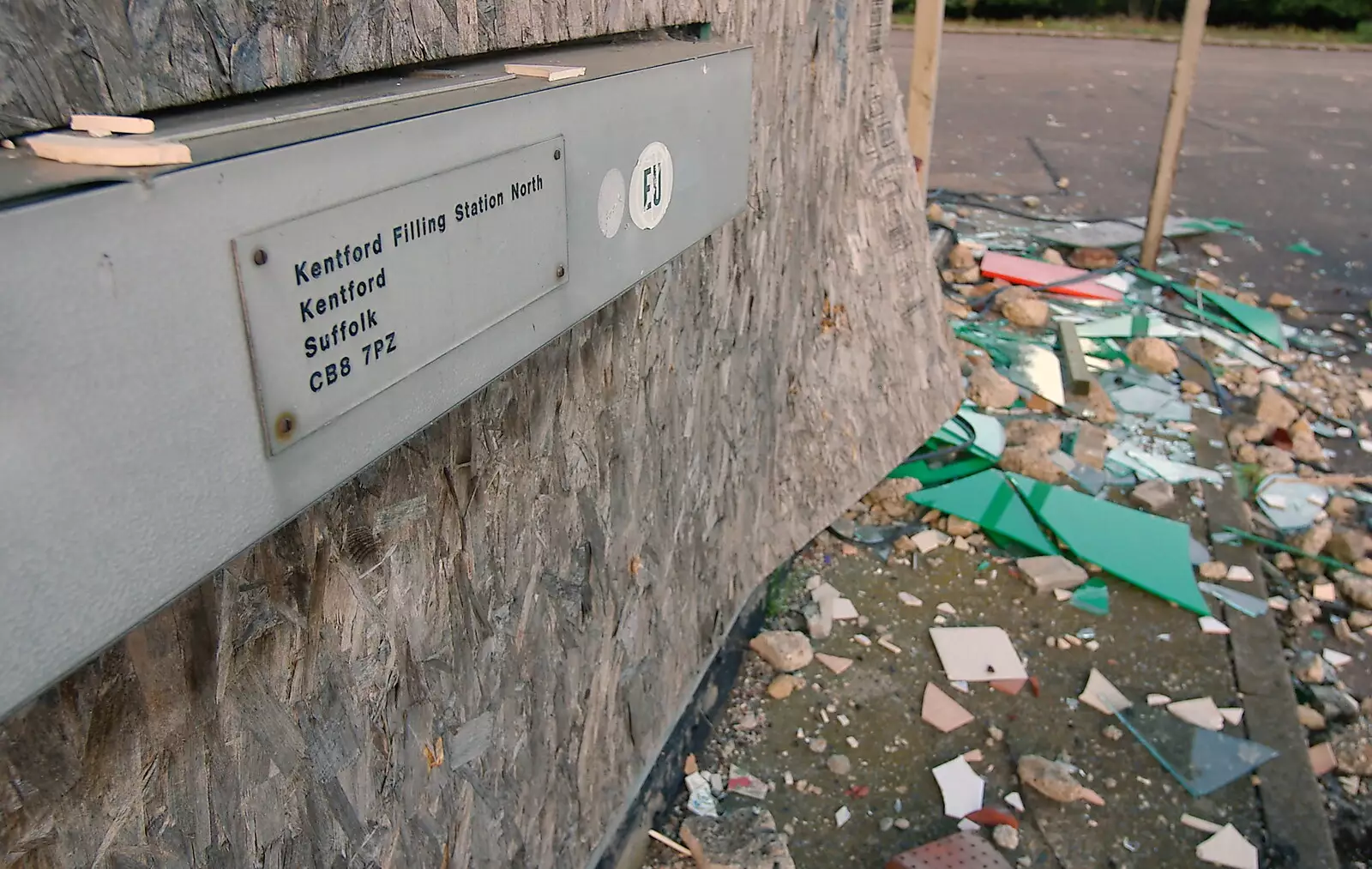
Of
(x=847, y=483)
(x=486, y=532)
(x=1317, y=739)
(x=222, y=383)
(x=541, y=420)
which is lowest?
(x=1317, y=739)

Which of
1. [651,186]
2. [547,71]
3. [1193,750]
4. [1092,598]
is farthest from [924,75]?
[547,71]

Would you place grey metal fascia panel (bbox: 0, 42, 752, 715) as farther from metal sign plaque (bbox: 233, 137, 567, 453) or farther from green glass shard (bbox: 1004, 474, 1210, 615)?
green glass shard (bbox: 1004, 474, 1210, 615)

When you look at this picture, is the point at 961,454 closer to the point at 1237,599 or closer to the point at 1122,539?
the point at 1122,539

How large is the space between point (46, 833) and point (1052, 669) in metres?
3.05

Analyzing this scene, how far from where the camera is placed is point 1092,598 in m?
3.65

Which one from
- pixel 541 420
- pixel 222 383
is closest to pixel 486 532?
pixel 541 420

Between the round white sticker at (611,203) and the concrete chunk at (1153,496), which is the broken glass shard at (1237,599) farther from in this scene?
the round white sticker at (611,203)

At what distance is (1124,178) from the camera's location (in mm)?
8477

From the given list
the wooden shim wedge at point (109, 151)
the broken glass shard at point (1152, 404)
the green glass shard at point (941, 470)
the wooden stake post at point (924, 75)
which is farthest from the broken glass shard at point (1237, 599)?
the wooden shim wedge at point (109, 151)

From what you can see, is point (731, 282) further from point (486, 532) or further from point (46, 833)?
point (46, 833)

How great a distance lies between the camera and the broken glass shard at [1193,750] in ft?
9.64

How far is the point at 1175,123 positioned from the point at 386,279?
21.3ft

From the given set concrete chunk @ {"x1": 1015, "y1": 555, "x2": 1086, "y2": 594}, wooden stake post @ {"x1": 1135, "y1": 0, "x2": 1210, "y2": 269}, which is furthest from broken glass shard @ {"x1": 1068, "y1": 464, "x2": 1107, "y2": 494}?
wooden stake post @ {"x1": 1135, "y1": 0, "x2": 1210, "y2": 269}

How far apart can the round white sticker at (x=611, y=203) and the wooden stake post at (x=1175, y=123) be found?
5.85 meters
